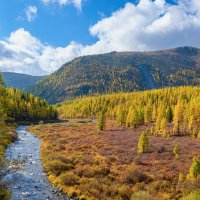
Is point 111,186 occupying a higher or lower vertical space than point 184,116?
lower

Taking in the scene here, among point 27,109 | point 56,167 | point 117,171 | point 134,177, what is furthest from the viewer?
point 27,109

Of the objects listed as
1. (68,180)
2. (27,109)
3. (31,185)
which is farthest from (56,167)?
(27,109)

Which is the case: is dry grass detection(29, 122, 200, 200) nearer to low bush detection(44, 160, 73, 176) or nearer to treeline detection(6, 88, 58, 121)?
low bush detection(44, 160, 73, 176)

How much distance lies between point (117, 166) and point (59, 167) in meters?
10.8

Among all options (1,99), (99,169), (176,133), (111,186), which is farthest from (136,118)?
(1,99)

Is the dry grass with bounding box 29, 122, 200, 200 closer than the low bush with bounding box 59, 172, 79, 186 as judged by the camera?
Yes

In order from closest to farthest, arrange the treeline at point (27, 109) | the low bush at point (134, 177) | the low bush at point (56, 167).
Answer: the low bush at point (134, 177), the low bush at point (56, 167), the treeline at point (27, 109)

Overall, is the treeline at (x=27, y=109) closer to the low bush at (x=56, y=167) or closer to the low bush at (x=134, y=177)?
the low bush at (x=56, y=167)

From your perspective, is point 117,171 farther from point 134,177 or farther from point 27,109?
point 27,109

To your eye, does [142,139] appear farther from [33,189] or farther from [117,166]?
[33,189]

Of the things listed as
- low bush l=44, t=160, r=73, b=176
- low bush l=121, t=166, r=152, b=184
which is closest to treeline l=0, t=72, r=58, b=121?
low bush l=44, t=160, r=73, b=176

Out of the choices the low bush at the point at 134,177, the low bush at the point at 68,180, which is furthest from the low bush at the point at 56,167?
the low bush at the point at 134,177

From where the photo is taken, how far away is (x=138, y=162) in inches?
2148

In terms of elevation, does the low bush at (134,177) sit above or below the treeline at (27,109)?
below
